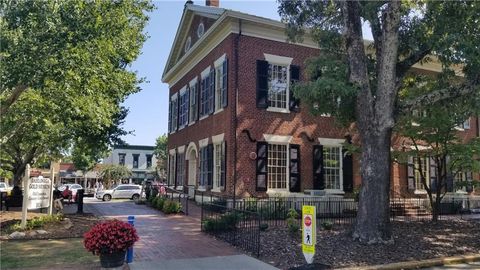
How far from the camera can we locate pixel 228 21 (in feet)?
65.4

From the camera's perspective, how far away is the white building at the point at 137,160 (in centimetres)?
6731

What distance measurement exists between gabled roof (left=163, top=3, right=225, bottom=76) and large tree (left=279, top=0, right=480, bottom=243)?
10.4 m

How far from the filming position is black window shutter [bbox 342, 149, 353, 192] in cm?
2145

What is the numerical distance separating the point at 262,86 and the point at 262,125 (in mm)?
1797

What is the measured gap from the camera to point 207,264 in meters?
9.30

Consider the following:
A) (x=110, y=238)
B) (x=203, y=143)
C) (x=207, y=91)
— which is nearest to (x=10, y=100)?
(x=110, y=238)

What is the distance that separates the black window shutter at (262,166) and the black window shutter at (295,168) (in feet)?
4.43

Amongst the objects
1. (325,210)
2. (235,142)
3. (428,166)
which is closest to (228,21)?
(235,142)

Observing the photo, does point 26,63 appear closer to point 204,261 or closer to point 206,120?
point 204,261

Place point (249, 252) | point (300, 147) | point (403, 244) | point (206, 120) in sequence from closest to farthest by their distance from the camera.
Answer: point (249, 252)
point (403, 244)
point (300, 147)
point (206, 120)

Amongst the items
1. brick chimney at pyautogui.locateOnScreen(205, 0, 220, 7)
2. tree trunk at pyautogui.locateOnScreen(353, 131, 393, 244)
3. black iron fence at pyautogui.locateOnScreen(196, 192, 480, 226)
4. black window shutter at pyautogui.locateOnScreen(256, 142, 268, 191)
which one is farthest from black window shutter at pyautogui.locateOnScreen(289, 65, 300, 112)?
tree trunk at pyautogui.locateOnScreen(353, 131, 393, 244)

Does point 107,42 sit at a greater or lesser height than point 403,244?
greater

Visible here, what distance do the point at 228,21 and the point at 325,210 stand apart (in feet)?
31.5

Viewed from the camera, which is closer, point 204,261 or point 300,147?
point 204,261
